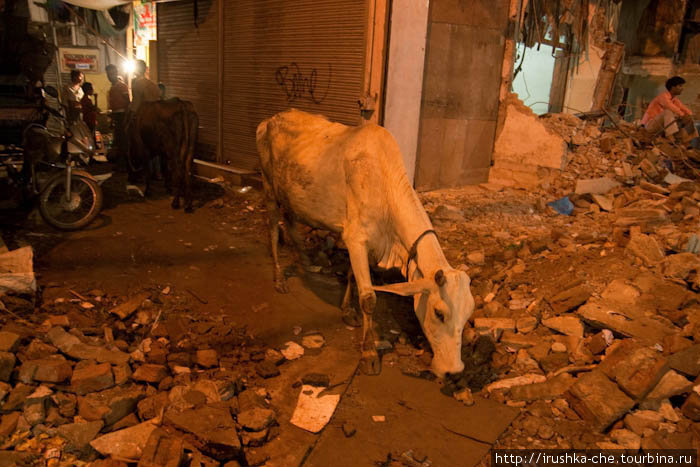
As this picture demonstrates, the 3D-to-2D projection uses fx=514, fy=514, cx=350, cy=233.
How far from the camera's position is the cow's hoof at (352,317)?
5125mm

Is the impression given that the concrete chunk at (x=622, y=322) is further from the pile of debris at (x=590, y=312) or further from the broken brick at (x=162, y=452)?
the broken brick at (x=162, y=452)

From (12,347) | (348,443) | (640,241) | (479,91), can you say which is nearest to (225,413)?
(348,443)

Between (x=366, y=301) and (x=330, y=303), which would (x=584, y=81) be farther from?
(x=366, y=301)

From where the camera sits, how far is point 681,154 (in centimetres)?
1029

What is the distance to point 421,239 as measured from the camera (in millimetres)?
4160

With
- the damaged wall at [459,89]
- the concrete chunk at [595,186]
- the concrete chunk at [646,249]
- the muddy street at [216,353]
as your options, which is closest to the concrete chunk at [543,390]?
the muddy street at [216,353]

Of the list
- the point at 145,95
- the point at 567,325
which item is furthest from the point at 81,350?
the point at 145,95

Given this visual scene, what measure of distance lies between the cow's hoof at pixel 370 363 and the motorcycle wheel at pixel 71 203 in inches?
181

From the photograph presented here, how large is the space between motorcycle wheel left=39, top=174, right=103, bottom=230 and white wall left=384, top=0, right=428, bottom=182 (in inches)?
175

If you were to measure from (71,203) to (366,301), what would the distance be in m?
4.63

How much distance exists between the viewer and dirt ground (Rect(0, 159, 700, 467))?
3.62 m

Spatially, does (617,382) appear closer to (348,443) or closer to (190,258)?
(348,443)

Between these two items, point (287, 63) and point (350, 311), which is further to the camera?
point (287, 63)

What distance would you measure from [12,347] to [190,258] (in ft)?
8.94
